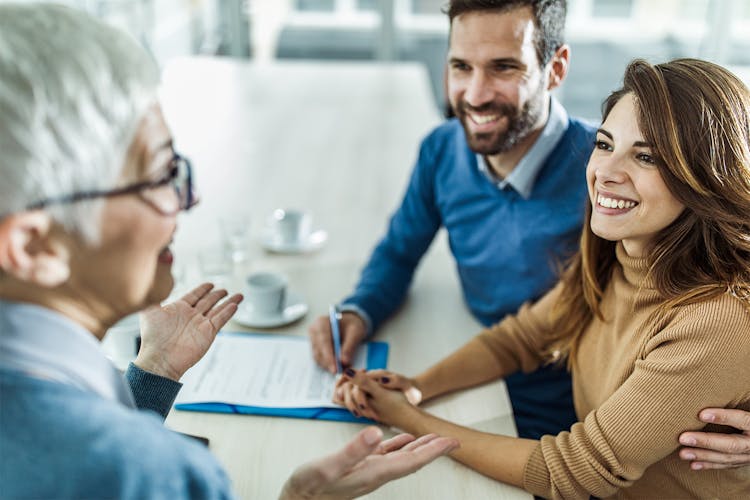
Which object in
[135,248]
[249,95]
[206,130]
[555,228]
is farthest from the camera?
[249,95]

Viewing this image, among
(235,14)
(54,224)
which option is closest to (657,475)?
(54,224)

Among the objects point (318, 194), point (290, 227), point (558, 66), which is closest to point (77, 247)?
point (290, 227)

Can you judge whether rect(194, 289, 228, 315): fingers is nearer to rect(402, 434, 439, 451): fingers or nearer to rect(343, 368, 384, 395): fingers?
rect(343, 368, 384, 395): fingers

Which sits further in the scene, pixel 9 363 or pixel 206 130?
pixel 206 130

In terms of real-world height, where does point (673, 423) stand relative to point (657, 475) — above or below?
above

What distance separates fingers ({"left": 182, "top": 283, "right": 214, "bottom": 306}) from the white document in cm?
18

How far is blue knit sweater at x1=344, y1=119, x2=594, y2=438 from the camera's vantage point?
1497mm

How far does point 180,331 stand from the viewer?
1.13 meters

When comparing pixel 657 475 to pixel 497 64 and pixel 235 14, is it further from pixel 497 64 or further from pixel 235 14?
pixel 235 14

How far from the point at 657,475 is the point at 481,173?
756 mm

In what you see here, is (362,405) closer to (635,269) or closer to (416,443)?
(416,443)

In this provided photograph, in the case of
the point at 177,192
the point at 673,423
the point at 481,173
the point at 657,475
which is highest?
the point at 177,192

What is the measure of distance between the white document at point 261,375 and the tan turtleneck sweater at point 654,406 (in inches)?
16.3

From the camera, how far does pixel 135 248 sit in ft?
2.54
